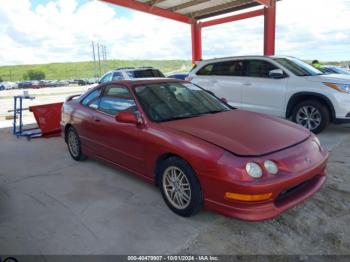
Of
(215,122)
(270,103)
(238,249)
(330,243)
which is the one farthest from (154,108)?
(270,103)

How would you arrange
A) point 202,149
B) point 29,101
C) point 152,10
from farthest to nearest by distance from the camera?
point 29,101 → point 152,10 → point 202,149

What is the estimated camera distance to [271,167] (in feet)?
8.92

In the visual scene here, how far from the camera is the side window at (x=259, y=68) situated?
22.5 feet

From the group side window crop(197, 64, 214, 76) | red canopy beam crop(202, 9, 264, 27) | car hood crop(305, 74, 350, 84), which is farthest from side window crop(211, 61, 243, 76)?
red canopy beam crop(202, 9, 264, 27)

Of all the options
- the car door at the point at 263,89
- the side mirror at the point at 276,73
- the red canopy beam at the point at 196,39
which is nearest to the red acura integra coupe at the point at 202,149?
the side mirror at the point at 276,73

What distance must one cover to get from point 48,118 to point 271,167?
6334 mm

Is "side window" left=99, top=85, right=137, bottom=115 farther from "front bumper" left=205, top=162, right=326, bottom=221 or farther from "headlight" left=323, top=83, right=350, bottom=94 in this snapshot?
"headlight" left=323, top=83, right=350, bottom=94

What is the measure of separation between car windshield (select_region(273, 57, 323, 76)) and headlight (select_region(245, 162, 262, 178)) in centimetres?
455

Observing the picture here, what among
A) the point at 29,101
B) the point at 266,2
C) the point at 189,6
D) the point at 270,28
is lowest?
the point at 29,101

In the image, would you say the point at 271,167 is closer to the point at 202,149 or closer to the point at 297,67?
the point at 202,149

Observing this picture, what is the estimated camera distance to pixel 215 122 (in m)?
3.52

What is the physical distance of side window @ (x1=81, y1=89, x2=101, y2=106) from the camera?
4755 mm

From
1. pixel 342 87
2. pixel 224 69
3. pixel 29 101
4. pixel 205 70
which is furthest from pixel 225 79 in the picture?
pixel 29 101

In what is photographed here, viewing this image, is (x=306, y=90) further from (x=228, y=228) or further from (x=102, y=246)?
(x=102, y=246)
